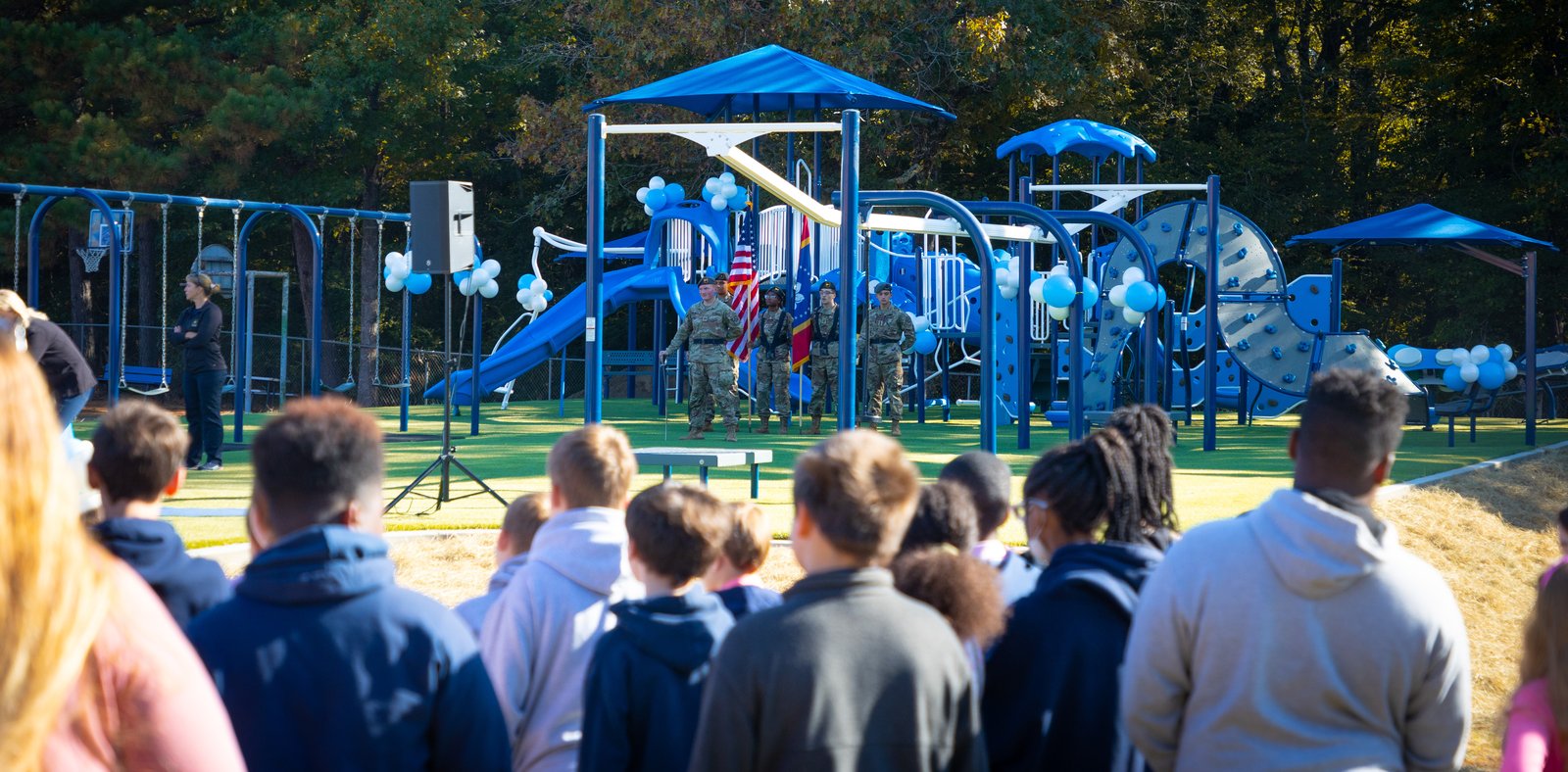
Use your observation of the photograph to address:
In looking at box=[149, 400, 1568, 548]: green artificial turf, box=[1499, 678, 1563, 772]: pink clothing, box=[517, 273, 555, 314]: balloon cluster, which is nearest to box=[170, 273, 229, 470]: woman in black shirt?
box=[149, 400, 1568, 548]: green artificial turf

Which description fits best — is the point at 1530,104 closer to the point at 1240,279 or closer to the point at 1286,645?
the point at 1240,279

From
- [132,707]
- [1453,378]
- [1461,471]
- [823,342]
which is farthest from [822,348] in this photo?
[132,707]

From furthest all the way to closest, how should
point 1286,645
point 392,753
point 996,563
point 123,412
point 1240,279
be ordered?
point 1240,279
point 996,563
point 123,412
point 1286,645
point 392,753

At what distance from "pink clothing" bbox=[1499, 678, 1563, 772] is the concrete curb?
7.75 metres

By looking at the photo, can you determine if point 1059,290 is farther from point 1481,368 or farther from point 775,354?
point 1481,368

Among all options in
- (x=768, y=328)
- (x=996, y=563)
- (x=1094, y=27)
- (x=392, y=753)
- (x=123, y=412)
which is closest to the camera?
(x=392, y=753)

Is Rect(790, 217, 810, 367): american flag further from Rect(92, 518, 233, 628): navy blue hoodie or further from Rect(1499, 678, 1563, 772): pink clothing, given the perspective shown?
Rect(1499, 678, 1563, 772): pink clothing

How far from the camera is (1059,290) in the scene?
48.2 feet

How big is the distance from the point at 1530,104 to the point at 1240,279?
44.1 ft

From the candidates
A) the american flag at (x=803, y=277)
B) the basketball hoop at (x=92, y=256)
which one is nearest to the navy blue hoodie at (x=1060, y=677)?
the basketball hoop at (x=92, y=256)

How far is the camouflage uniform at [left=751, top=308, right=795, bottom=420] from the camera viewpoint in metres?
16.8

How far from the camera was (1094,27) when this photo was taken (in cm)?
2820

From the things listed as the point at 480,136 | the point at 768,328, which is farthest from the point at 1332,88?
the point at 768,328

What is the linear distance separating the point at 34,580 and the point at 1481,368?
63.2 ft
